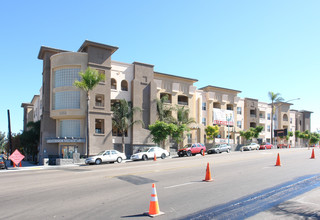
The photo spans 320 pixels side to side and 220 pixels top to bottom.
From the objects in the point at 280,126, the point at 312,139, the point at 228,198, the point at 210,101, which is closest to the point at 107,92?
the point at 210,101

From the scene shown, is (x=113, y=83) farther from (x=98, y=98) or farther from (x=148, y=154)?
(x=148, y=154)

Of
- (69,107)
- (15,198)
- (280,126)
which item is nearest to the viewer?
(15,198)

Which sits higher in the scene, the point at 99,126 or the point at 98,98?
the point at 98,98

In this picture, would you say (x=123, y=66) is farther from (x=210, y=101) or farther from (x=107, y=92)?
(x=210, y=101)

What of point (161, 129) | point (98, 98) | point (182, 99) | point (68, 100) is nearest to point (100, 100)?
point (98, 98)

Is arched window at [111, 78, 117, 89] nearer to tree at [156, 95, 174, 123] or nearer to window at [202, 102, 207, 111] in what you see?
tree at [156, 95, 174, 123]

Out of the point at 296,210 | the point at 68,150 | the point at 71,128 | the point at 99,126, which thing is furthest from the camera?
the point at 99,126

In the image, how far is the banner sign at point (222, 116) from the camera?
51906mm

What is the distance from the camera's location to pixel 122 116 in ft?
121

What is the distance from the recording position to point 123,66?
39094mm

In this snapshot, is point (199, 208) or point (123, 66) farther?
point (123, 66)

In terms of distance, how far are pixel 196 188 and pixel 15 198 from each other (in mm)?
6659

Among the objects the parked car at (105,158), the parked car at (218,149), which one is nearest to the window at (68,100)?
the parked car at (105,158)

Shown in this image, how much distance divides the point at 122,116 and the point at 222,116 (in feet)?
75.1
